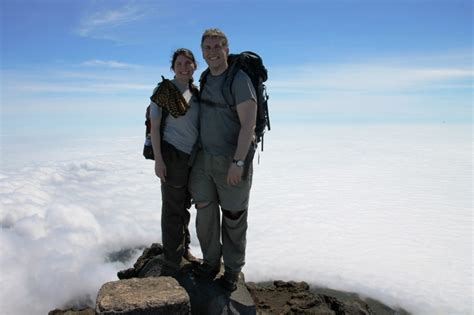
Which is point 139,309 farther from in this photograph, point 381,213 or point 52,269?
point 381,213

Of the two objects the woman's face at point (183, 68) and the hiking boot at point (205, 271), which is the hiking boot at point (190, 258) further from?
the woman's face at point (183, 68)

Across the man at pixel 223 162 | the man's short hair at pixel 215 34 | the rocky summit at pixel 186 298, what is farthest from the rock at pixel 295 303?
the man's short hair at pixel 215 34

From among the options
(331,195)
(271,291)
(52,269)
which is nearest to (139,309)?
(271,291)

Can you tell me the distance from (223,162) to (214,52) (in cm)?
118

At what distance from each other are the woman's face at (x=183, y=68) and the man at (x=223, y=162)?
0.70ft

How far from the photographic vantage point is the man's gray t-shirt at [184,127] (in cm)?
414

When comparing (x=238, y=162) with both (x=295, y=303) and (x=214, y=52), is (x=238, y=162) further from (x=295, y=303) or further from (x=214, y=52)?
(x=295, y=303)

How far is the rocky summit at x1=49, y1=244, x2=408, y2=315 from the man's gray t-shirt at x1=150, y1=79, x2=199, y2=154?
1.57m

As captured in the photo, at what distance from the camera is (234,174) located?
3895mm

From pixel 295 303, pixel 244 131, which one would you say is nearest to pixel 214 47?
pixel 244 131

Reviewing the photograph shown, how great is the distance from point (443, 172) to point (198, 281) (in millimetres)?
66496

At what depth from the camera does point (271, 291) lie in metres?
7.12

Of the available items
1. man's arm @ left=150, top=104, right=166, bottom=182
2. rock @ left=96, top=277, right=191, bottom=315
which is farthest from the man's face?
rock @ left=96, top=277, right=191, bottom=315

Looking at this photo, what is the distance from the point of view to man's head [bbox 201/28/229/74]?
3777 mm
